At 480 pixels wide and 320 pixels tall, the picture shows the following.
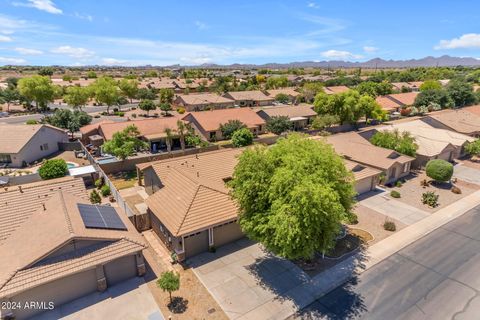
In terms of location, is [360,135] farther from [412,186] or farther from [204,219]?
[204,219]

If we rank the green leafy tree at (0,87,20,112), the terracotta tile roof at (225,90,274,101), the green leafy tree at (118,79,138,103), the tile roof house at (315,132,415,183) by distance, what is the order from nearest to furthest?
the tile roof house at (315,132,415,183)
the green leafy tree at (0,87,20,112)
the green leafy tree at (118,79,138,103)
the terracotta tile roof at (225,90,274,101)

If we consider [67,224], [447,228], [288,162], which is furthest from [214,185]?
[447,228]

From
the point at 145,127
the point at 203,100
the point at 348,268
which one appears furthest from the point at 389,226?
the point at 203,100

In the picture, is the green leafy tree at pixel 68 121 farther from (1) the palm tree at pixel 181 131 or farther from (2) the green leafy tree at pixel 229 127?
(2) the green leafy tree at pixel 229 127

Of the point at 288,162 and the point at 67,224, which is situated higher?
the point at 288,162

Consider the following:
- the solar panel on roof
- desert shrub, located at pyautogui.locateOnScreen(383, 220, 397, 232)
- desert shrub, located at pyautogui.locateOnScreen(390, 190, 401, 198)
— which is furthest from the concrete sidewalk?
the solar panel on roof

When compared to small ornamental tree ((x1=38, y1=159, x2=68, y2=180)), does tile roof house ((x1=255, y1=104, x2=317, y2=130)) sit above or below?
above

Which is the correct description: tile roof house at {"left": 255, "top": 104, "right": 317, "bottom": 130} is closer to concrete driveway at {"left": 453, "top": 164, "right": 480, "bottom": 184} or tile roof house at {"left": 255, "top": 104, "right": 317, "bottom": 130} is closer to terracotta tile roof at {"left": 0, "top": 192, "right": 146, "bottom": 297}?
concrete driveway at {"left": 453, "top": 164, "right": 480, "bottom": 184}
